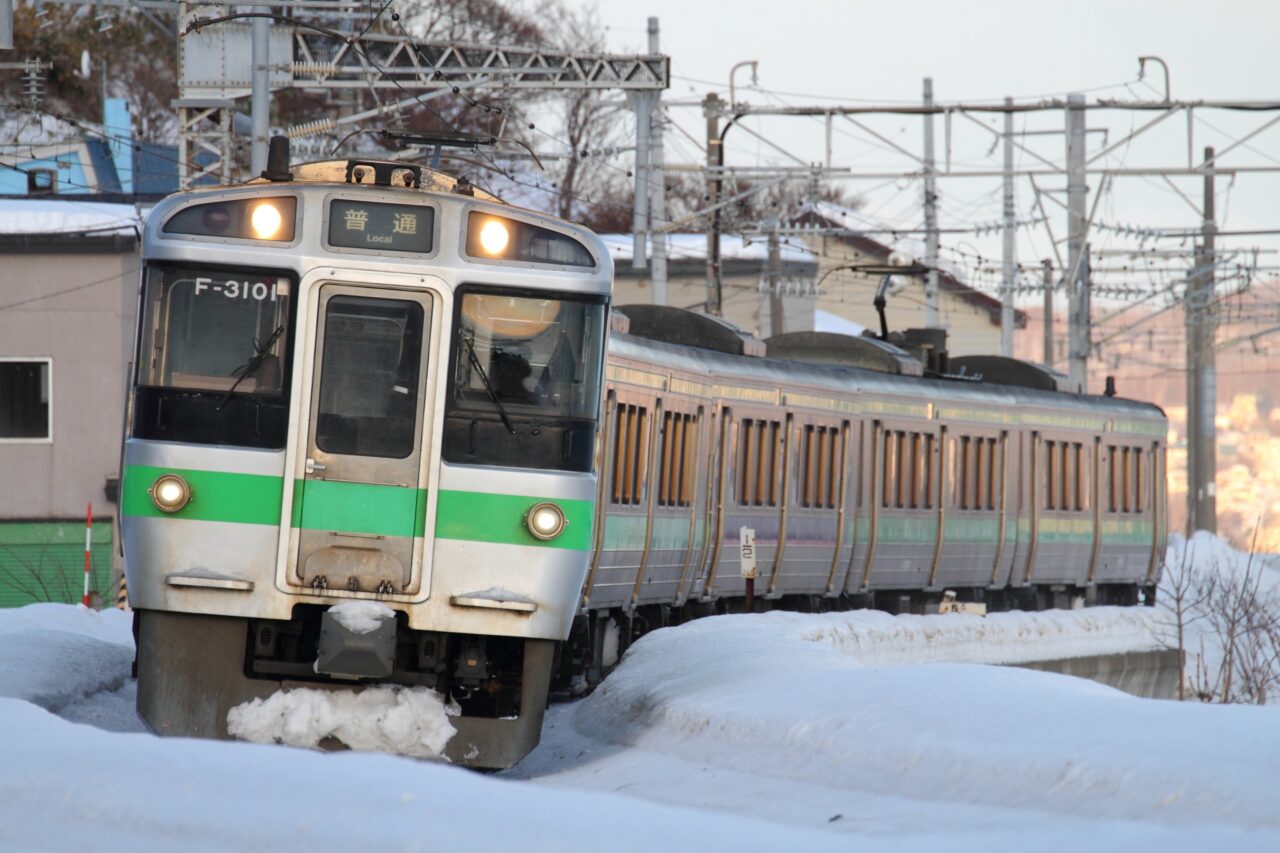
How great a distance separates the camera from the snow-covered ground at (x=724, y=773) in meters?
6.37

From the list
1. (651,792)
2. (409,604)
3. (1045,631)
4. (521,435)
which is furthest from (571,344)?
(1045,631)

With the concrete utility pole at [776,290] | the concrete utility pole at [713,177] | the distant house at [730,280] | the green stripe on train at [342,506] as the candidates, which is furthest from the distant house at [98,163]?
the green stripe on train at [342,506]

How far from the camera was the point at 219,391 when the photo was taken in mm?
9711

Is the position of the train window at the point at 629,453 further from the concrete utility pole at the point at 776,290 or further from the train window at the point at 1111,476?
the concrete utility pole at the point at 776,290

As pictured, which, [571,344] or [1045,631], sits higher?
[571,344]

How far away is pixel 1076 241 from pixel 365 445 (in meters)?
22.1

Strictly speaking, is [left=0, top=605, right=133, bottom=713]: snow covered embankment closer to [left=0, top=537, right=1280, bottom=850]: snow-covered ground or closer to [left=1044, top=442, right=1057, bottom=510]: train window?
[left=0, top=537, right=1280, bottom=850]: snow-covered ground

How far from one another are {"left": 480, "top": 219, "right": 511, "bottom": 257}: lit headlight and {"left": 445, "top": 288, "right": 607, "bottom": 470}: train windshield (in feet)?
0.70

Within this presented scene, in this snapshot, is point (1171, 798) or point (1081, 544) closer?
point (1171, 798)

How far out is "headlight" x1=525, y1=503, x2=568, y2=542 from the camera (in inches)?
385

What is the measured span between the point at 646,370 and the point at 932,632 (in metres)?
5.14

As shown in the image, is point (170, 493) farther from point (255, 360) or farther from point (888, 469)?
point (888, 469)

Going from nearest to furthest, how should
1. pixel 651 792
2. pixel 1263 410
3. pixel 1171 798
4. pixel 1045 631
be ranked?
pixel 1171 798 → pixel 651 792 → pixel 1045 631 → pixel 1263 410

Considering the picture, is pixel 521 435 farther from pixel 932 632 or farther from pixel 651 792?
pixel 932 632
